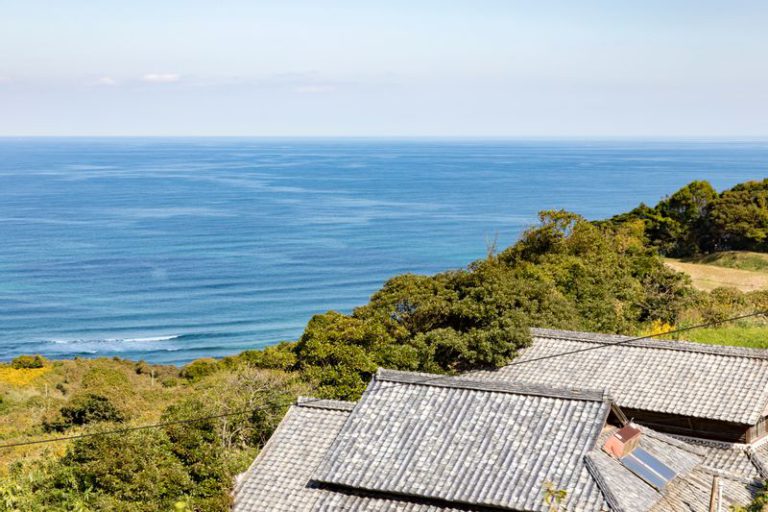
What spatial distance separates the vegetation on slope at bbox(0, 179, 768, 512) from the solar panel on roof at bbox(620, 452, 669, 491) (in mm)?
7580

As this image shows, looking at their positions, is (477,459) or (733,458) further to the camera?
(733,458)

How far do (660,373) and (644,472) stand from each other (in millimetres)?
5581

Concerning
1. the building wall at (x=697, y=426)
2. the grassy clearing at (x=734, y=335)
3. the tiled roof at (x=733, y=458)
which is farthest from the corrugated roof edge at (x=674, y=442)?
the grassy clearing at (x=734, y=335)

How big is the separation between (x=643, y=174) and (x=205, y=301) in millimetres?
122105

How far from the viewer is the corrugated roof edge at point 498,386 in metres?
15.5

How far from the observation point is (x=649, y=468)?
15312mm

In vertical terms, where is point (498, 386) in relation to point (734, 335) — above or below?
above

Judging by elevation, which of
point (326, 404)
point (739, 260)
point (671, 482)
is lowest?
point (739, 260)

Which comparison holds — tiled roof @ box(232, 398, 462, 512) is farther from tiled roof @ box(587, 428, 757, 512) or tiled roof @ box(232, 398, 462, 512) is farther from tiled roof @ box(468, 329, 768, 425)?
tiled roof @ box(468, 329, 768, 425)

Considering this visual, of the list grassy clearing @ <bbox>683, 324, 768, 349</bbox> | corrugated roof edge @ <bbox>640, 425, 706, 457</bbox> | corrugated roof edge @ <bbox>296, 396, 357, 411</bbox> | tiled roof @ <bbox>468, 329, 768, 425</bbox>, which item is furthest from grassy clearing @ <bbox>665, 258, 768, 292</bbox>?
corrugated roof edge @ <bbox>296, 396, 357, 411</bbox>

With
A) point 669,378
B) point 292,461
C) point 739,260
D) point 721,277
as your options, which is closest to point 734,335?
point 669,378

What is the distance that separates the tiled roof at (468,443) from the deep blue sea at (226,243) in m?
24.7

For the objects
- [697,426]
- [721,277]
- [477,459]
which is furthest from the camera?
[721,277]

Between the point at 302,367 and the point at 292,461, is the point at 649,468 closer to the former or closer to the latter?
the point at 292,461
